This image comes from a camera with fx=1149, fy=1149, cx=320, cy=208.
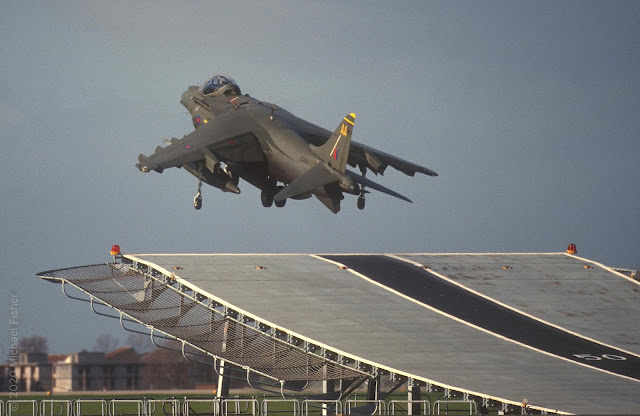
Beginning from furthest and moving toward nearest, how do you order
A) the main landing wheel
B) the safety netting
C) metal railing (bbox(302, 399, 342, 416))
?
the main landing wheel
the safety netting
metal railing (bbox(302, 399, 342, 416))

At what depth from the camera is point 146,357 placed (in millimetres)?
158750

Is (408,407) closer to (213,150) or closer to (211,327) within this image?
(211,327)

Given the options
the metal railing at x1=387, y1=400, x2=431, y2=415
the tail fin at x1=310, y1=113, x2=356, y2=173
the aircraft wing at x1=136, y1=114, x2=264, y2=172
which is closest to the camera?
the metal railing at x1=387, y1=400, x2=431, y2=415

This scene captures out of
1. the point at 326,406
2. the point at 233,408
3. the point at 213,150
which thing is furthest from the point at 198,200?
the point at 233,408

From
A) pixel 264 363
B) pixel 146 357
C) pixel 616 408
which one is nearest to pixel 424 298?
pixel 264 363

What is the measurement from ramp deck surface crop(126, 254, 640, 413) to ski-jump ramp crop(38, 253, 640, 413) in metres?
0.14

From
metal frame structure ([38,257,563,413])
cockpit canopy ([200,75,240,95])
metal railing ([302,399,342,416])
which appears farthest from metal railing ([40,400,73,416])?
cockpit canopy ([200,75,240,95])

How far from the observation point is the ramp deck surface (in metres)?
62.0

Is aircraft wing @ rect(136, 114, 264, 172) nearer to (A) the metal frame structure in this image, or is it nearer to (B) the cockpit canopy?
(B) the cockpit canopy

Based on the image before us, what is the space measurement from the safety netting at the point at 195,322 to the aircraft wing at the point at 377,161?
12141mm

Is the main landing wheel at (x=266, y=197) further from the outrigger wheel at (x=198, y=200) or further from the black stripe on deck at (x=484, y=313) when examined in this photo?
the black stripe on deck at (x=484, y=313)

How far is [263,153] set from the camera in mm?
67000

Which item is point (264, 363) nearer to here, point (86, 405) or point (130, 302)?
point (130, 302)

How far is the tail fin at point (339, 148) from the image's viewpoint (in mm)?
60906
